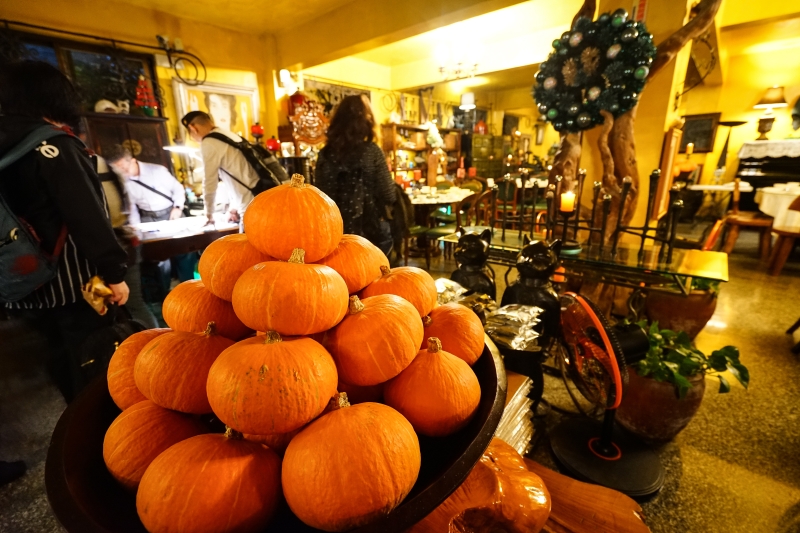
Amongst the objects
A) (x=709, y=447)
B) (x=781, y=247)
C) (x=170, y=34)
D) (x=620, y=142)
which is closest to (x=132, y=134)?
(x=170, y=34)

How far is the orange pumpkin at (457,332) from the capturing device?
63 centimetres

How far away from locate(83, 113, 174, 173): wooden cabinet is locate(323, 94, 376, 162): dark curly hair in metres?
3.04

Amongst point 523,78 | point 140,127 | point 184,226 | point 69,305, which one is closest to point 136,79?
point 140,127

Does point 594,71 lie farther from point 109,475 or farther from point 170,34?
point 170,34

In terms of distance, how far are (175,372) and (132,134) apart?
184 inches

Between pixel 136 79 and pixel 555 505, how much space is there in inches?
219

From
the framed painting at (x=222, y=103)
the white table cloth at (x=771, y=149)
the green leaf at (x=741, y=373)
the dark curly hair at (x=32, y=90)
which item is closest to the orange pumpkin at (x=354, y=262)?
the dark curly hair at (x=32, y=90)

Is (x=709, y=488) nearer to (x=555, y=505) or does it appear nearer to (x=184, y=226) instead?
(x=555, y=505)

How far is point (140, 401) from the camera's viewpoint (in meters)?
0.52

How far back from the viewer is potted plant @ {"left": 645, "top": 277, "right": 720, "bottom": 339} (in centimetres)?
235

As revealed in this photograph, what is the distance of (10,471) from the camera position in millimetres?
1460

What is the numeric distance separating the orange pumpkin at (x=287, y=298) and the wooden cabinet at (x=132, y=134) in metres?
4.55

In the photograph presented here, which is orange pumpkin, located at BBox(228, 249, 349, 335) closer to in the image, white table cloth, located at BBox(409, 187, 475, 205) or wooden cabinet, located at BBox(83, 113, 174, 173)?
white table cloth, located at BBox(409, 187, 475, 205)

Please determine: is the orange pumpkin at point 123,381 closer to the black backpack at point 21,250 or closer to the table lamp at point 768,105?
the black backpack at point 21,250
